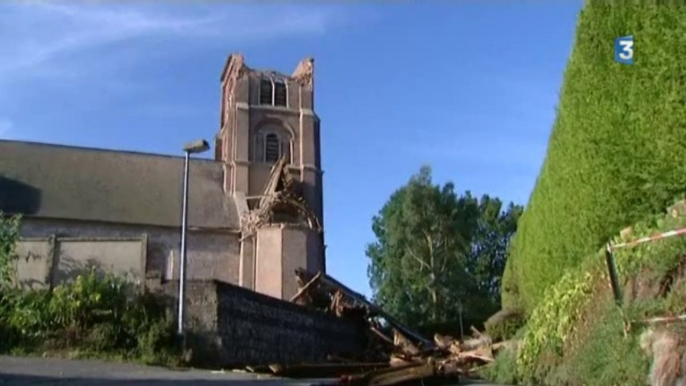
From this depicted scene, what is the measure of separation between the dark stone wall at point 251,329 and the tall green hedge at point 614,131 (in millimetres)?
8083

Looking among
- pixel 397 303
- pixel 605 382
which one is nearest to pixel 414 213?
pixel 397 303

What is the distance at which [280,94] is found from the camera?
158 feet

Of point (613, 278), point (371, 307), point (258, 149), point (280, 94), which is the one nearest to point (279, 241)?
point (371, 307)

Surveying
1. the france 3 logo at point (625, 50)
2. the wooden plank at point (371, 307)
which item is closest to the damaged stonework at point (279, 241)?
the wooden plank at point (371, 307)

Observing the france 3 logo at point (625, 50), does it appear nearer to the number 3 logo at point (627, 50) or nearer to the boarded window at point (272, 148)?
the number 3 logo at point (627, 50)

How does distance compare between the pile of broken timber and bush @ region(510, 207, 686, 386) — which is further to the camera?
the pile of broken timber

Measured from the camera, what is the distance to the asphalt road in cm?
956

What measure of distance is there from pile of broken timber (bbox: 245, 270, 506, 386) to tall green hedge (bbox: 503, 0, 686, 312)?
12.1 feet

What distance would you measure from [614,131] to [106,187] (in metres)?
34.9

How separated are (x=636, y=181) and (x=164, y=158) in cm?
3788

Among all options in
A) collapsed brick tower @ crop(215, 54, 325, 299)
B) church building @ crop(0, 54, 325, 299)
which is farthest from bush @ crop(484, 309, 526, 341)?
collapsed brick tower @ crop(215, 54, 325, 299)

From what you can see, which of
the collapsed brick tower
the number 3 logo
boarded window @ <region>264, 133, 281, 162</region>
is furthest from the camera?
boarded window @ <region>264, 133, 281, 162</region>

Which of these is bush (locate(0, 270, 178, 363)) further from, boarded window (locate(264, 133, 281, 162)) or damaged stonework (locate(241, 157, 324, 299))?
boarded window (locate(264, 133, 281, 162))

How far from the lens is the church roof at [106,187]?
38344 mm
